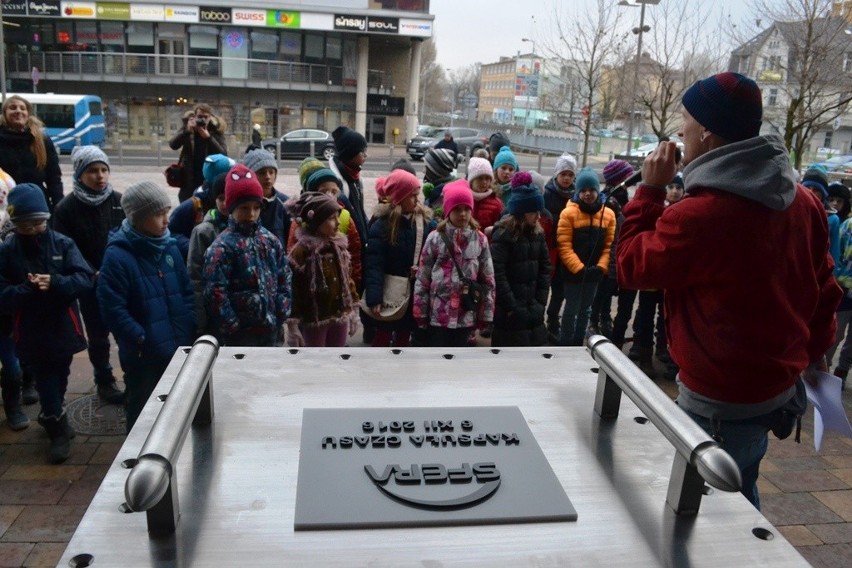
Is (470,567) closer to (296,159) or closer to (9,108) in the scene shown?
(9,108)

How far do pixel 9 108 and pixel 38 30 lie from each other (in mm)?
33910

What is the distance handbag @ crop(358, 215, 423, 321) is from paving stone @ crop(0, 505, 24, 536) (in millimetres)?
2484

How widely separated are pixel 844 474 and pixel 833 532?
0.81 metres

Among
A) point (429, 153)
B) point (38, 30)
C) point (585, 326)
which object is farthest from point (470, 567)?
point (38, 30)

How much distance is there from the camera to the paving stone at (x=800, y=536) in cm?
339

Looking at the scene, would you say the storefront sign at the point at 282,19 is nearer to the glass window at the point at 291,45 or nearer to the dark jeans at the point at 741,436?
the glass window at the point at 291,45

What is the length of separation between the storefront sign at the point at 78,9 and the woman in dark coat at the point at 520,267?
112 ft

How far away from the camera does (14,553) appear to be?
3027mm

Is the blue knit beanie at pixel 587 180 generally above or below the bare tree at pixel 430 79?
below

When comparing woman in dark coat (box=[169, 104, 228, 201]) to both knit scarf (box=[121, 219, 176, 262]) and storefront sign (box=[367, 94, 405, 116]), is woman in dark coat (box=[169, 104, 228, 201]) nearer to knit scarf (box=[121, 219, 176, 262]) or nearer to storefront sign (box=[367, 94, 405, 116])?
knit scarf (box=[121, 219, 176, 262])

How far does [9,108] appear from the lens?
5406 millimetres

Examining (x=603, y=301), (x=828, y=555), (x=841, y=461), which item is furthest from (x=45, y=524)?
(x=603, y=301)

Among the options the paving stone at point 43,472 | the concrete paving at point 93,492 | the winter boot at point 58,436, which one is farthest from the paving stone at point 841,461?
the winter boot at point 58,436

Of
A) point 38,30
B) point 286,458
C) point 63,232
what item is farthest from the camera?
point 38,30
